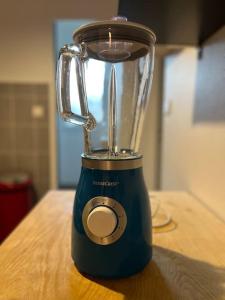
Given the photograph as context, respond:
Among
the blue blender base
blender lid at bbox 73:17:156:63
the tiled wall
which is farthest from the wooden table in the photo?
the tiled wall

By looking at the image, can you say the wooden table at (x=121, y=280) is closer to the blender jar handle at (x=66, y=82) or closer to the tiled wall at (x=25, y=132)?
the blender jar handle at (x=66, y=82)

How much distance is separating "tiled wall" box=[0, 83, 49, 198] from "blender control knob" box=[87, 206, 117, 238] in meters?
2.01

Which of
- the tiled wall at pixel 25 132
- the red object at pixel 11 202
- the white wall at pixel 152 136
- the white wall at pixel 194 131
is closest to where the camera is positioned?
the white wall at pixel 194 131

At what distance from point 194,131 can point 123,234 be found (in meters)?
0.57

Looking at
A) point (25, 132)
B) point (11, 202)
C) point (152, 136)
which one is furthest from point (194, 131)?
point (25, 132)

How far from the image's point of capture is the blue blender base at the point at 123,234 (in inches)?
15.8

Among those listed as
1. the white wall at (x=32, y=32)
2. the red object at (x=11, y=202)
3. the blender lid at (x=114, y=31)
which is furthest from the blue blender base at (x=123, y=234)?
the white wall at (x=32, y=32)

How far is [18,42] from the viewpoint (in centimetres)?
215

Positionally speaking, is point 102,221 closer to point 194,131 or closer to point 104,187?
point 104,187

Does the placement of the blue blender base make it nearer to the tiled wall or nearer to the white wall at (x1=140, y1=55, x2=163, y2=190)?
the white wall at (x1=140, y1=55, x2=163, y2=190)

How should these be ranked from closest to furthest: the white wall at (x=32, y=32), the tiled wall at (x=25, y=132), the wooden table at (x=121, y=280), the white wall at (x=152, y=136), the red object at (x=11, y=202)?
the wooden table at (x=121, y=280) → the white wall at (x=152, y=136) → the red object at (x=11, y=202) → the white wall at (x=32, y=32) → the tiled wall at (x=25, y=132)

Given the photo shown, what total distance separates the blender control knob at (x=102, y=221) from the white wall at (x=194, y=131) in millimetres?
384

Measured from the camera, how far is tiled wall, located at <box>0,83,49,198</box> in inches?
88.5

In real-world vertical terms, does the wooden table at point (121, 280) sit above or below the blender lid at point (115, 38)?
below
